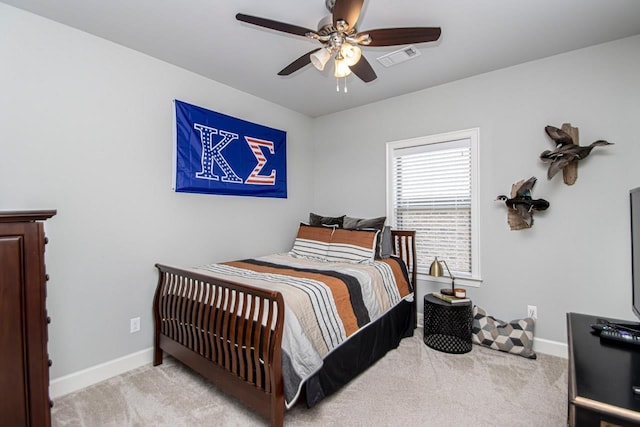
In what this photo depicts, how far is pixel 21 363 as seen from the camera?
127cm

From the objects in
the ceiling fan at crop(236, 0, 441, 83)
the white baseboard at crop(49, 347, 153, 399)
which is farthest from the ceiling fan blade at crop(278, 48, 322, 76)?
the white baseboard at crop(49, 347, 153, 399)

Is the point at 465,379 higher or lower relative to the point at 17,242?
lower

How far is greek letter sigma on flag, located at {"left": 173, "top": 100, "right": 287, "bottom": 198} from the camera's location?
282cm

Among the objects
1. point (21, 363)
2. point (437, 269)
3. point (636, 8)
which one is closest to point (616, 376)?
point (437, 269)

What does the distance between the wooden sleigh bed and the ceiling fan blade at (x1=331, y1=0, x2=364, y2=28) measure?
151 cm

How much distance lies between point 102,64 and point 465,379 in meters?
3.65

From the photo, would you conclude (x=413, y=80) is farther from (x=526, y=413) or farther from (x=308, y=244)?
(x=526, y=413)

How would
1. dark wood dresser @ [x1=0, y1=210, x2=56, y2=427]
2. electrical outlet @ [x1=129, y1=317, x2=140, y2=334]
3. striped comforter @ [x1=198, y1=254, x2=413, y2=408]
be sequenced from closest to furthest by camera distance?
dark wood dresser @ [x1=0, y1=210, x2=56, y2=427] < striped comforter @ [x1=198, y1=254, x2=413, y2=408] < electrical outlet @ [x1=129, y1=317, x2=140, y2=334]

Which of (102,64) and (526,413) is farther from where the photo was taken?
(102,64)

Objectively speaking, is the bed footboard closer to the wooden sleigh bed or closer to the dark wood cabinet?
the wooden sleigh bed

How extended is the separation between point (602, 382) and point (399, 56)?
2.50 meters

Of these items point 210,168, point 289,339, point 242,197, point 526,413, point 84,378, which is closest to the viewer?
point 289,339

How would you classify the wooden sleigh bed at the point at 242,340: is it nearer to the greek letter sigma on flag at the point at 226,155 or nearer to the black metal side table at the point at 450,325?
the black metal side table at the point at 450,325

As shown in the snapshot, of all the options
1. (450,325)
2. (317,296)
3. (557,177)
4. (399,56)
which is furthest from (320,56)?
(450,325)
